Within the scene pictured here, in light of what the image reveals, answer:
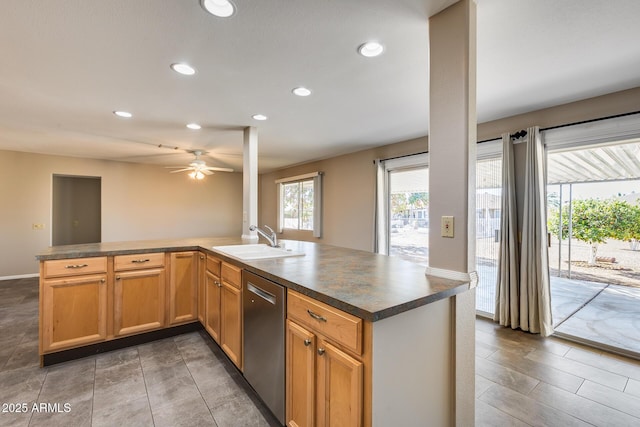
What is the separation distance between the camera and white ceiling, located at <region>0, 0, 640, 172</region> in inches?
62.2

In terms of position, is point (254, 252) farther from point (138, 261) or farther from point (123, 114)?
point (123, 114)

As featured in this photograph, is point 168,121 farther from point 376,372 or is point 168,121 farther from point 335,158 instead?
point 376,372

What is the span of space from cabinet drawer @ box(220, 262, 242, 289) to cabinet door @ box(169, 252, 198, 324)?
72 centimetres

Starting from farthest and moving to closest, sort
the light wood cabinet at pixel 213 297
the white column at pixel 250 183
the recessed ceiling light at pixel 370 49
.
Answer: the white column at pixel 250 183, the light wood cabinet at pixel 213 297, the recessed ceiling light at pixel 370 49

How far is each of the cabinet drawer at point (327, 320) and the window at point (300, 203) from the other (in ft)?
14.4

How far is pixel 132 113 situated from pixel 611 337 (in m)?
5.50

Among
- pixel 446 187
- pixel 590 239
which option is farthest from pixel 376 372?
pixel 590 239

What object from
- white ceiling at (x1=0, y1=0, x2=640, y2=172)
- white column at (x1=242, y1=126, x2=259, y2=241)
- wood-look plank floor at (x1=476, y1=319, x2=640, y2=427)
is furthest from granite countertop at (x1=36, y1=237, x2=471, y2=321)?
white ceiling at (x1=0, y1=0, x2=640, y2=172)

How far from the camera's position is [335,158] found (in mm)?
5590

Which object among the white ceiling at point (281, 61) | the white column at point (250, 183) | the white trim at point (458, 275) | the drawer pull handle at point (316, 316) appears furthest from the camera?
the white column at point (250, 183)

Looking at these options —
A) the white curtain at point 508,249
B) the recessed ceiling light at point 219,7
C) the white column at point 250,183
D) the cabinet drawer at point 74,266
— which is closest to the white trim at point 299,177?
the white column at point 250,183

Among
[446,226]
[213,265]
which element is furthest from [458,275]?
[213,265]

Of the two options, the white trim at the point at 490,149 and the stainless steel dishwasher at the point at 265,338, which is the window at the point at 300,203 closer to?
the white trim at the point at 490,149

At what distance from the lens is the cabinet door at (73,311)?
2307mm
